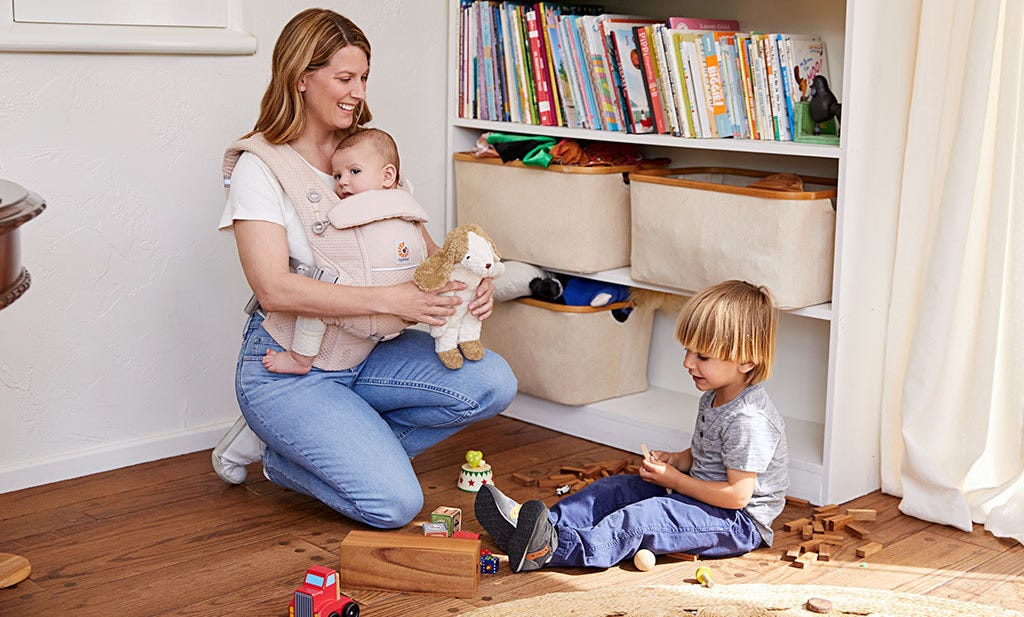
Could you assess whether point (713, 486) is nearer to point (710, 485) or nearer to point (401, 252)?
point (710, 485)

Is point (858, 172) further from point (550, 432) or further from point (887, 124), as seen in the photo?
point (550, 432)

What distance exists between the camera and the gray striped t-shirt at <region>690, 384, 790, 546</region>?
201cm

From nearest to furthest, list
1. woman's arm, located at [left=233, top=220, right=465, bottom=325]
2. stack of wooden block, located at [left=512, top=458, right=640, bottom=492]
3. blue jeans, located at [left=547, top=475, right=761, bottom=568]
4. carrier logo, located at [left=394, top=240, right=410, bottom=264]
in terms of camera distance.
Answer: blue jeans, located at [left=547, top=475, right=761, bottom=568]
woman's arm, located at [left=233, top=220, right=465, bottom=325]
carrier logo, located at [left=394, top=240, right=410, bottom=264]
stack of wooden block, located at [left=512, top=458, right=640, bottom=492]

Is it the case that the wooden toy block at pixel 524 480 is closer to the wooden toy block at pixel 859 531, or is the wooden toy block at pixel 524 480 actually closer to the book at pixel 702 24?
the wooden toy block at pixel 859 531

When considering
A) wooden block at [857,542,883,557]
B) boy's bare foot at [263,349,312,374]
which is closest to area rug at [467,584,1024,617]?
wooden block at [857,542,883,557]

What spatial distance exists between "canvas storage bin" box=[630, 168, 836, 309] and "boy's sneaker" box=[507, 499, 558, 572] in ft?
2.26

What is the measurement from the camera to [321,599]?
1.71m

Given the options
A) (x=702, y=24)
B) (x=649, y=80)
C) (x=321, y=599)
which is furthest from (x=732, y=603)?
(x=702, y=24)

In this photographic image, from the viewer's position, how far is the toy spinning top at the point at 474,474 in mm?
2367

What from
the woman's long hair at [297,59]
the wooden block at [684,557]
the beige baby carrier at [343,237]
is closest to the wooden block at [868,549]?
the wooden block at [684,557]

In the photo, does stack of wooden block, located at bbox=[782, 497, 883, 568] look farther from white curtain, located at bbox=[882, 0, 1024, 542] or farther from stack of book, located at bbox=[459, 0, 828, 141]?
stack of book, located at bbox=[459, 0, 828, 141]

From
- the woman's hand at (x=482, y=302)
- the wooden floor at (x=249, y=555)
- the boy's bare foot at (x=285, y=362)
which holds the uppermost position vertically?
the woman's hand at (x=482, y=302)

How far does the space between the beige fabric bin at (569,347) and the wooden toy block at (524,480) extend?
351 millimetres

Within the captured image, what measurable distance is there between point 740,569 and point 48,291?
1.47 m
